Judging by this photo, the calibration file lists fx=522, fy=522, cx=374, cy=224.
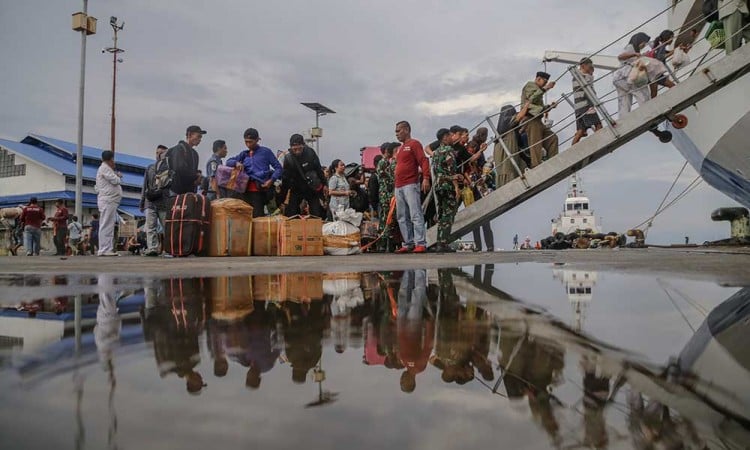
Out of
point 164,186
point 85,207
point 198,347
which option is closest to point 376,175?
point 164,186

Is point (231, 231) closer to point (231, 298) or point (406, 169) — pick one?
point (406, 169)

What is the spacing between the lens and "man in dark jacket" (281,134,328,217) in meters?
7.96

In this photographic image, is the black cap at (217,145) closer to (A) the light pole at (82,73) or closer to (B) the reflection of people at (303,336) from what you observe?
(B) the reflection of people at (303,336)

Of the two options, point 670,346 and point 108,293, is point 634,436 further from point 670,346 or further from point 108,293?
point 108,293

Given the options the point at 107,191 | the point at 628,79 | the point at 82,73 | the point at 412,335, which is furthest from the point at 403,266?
the point at 82,73

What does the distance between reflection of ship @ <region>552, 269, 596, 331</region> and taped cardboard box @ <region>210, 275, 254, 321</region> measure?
1.03 meters

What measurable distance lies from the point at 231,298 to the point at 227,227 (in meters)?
4.99

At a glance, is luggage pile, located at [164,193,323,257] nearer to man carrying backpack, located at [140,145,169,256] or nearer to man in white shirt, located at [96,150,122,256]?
man carrying backpack, located at [140,145,169,256]

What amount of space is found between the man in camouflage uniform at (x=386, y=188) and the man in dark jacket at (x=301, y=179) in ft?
3.05

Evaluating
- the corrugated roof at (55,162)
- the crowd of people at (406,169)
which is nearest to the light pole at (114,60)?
the corrugated roof at (55,162)

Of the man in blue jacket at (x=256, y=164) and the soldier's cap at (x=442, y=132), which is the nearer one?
the man in blue jacket at (x=256, y=164)

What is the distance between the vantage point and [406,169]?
7.29 metres

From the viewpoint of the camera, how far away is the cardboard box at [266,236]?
737 centimetres

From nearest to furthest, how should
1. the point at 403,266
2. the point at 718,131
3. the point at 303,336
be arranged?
the point at 303,336
the point at 403,266
the point at 718,131
